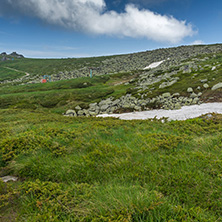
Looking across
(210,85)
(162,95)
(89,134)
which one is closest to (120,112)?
(162,95)

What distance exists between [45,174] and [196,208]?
4527 mm

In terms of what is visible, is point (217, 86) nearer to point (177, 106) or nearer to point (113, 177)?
point (177, 106)

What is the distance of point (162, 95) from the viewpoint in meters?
26.0

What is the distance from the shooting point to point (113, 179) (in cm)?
475

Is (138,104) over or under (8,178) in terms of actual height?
under

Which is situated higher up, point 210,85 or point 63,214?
point 210,85

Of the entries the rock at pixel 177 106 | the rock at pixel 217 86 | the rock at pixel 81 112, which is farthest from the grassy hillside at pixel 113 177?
the rock at pixel 217 86

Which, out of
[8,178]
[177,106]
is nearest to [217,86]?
[177,106]

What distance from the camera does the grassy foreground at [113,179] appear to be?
11.5 feet

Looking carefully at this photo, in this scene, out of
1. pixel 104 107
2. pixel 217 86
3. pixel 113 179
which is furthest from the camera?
pixel 104 107

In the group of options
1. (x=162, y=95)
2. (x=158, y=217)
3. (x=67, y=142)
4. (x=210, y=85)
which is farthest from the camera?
(x=162, y=95)

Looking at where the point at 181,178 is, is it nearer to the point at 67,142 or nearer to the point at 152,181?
the point at 152,181

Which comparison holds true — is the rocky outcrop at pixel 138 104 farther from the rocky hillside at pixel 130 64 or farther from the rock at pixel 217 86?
the rocky hillside at pixel 130 64

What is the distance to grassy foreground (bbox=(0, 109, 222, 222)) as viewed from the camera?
3.50 m
